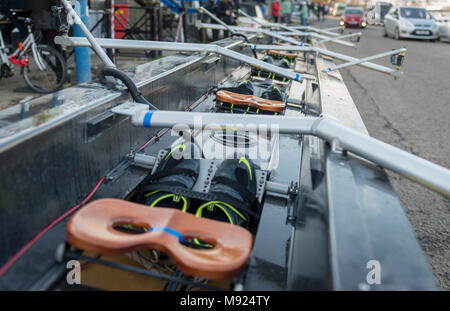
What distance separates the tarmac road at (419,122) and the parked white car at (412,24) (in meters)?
6.82

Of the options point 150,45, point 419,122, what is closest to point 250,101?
point 150,45

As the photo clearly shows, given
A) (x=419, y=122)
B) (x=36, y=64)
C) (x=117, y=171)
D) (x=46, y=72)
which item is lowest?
(x=419, y=122)

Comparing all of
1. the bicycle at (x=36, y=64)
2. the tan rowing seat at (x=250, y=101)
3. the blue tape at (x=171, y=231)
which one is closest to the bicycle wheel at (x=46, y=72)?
the bicycle at (x=36, y=64)

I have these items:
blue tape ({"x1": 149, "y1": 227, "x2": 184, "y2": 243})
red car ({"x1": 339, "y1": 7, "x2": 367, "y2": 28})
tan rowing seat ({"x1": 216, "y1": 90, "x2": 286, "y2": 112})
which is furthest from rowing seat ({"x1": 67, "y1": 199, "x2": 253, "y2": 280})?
red car ({"x1": 339, "y1": 7, "x2": 367, "y2": 28})

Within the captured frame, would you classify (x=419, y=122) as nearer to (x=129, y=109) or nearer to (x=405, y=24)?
(x=129, y=109)

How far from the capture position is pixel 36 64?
559 centimetres

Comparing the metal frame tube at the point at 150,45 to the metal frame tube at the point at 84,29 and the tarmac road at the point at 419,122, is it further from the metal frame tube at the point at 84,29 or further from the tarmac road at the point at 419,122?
the tarmac road at the point at 419,122

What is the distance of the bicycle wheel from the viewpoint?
220 inches

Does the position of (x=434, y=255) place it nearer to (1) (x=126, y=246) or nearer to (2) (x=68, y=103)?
(1) (x=126, y=246)

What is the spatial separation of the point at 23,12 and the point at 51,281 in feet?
20.1

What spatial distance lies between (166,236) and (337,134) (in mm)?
812

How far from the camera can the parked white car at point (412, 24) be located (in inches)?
719

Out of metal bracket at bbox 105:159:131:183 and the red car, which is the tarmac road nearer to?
metal bracket at bbox 105:159:131:183

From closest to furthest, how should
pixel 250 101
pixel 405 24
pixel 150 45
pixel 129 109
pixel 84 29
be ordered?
pixel 129 109 < pixel 84 29 < pixel 150 45 < pixel 250 101 < pixel 405 24
